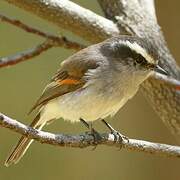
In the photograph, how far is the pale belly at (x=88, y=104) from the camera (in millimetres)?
2676

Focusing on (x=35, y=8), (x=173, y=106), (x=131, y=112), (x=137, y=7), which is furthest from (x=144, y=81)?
(x=131, y=112)

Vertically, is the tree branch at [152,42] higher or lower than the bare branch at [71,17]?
lower

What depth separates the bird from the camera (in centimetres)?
270

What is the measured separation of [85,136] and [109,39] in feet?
2.23

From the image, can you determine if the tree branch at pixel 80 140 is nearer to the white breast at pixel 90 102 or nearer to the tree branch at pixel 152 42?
the white breast at pixel 90 102

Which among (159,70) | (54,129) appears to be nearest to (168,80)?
(159,70)

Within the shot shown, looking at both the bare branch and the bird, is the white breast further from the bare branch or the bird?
the bare branch

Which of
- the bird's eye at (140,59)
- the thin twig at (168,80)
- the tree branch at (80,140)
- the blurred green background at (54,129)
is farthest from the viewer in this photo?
the blurred green background at (54,129)

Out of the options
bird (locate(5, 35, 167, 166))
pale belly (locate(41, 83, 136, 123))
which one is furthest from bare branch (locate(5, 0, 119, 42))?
pale belly (locate(41, 83, 136, 123))

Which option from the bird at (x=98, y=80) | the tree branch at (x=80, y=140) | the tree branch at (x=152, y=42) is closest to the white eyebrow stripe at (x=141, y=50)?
the bird at (x=98, y=80)

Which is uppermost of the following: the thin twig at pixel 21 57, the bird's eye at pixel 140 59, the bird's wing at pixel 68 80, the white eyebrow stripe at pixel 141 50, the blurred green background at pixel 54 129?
the thin twig at pixel 21 57

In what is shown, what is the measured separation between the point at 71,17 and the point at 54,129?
5.57ft

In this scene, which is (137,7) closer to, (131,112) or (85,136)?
(85,136)

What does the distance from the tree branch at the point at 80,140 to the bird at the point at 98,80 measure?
0.21 m
